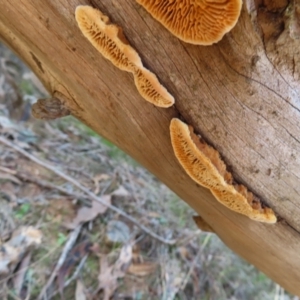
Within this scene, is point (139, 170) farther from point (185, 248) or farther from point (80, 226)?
point (80, 226)

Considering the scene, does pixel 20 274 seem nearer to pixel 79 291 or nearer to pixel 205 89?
pixel 79 291

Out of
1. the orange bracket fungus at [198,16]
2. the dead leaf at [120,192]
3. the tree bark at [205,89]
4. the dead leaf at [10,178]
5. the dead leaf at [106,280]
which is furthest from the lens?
the dead leaf at [120,192]

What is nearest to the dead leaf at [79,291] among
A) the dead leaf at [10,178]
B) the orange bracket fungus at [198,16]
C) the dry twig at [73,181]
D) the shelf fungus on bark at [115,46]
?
the dry twig at [73,181]

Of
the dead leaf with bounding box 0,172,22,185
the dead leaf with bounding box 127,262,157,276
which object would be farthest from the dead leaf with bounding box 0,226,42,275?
the dead leaf with bounding box 127,262,157,276

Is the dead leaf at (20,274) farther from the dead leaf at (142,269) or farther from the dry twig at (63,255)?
the dead leaf at (142,269)

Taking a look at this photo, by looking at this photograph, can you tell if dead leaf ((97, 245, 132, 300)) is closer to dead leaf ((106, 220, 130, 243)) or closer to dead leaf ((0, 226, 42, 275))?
dead leaf ((106, 220, 130, 243))

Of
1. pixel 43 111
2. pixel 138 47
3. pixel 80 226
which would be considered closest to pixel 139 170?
pixel 80 226
